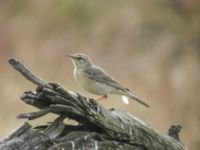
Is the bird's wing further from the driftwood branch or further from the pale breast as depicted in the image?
the driftwood branch

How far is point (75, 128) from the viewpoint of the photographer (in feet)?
18.6

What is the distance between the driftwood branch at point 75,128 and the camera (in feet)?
17.9

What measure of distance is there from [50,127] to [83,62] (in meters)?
2.15

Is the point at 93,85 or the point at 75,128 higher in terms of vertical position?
the point at 93,85

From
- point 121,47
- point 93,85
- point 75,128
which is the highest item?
point 121,47

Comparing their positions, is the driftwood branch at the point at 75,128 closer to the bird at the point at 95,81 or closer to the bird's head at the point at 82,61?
the bird at the point at 95,81

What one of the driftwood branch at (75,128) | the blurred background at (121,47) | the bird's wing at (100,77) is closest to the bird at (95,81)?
the bird's wing at (100,77)

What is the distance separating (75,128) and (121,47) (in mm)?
9000

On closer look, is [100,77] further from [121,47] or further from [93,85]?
[121,47]

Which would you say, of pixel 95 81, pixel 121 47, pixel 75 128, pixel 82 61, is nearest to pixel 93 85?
pixel 95 81

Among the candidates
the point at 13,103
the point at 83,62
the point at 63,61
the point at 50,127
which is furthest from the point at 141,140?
the point at 63,61

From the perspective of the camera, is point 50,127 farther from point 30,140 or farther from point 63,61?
point 63,61

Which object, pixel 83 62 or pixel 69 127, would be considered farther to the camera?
pixel 83 62

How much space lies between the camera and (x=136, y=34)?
14.7m
